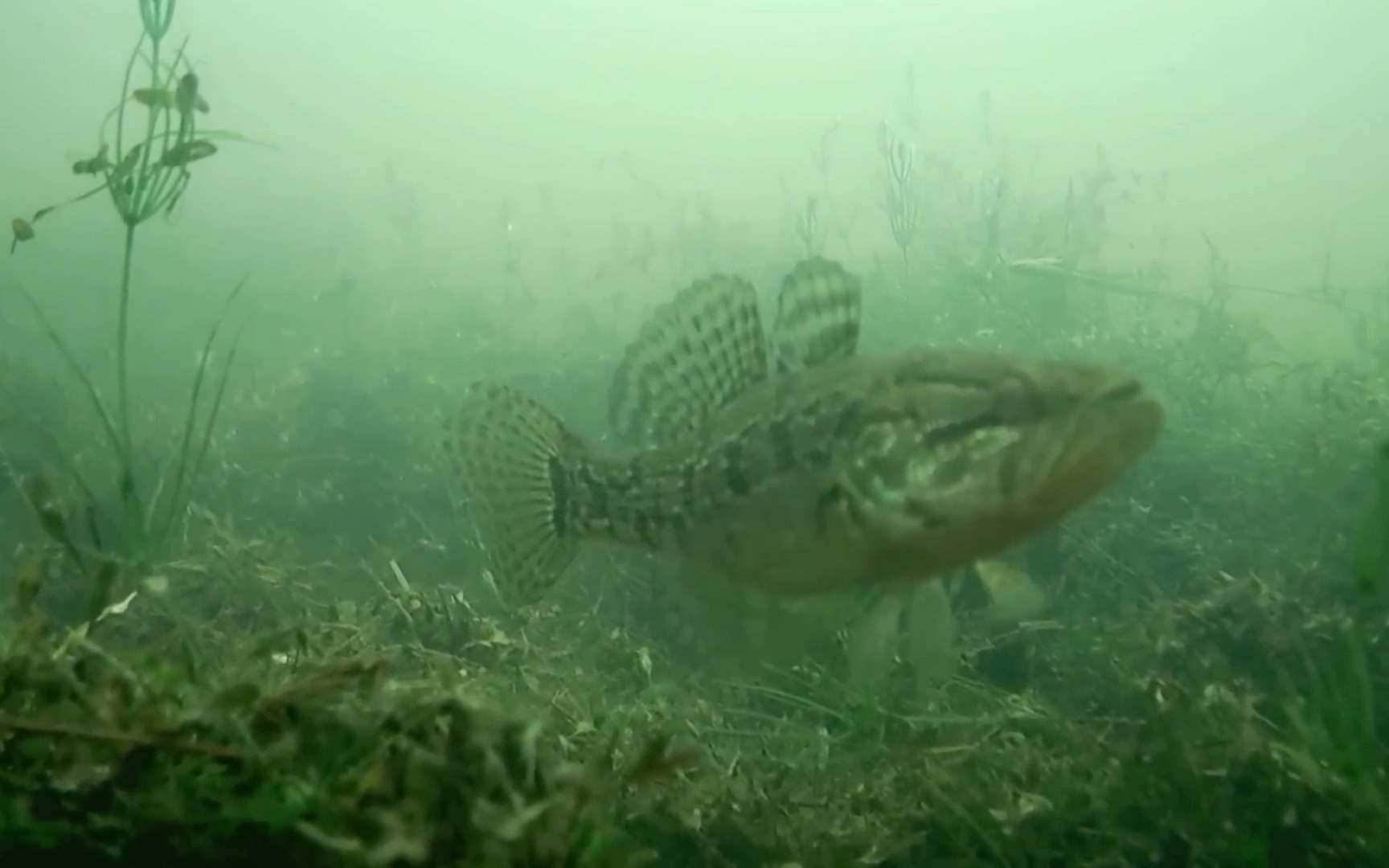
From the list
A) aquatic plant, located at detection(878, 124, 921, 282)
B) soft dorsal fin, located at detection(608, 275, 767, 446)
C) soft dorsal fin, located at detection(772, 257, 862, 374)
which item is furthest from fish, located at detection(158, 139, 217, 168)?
aquatic plant, located at detection(878, 124, 921, 282)

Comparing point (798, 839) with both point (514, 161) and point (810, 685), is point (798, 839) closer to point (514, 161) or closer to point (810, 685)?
point (810, 685)

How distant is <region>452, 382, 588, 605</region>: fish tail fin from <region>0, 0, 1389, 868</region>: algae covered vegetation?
477mm

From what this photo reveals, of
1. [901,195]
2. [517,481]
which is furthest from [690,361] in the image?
[901,195]

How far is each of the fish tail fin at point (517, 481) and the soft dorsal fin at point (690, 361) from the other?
1.15ft

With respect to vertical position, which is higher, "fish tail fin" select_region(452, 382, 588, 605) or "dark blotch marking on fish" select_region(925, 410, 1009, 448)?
"dark blotch marking on fish" select_region(925, 410, 1009, 448)

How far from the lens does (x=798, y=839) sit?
3262 mm

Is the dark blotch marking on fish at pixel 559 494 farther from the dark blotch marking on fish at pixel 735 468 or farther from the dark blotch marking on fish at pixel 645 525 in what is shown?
the dark blotch marking on fish at pixel 735 468

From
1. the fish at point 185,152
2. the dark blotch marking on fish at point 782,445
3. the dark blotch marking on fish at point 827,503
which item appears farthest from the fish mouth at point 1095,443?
the fish at point 185,152

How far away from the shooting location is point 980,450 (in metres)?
3.37

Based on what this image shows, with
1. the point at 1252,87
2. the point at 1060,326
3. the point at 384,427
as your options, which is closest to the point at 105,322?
the point at 384,427

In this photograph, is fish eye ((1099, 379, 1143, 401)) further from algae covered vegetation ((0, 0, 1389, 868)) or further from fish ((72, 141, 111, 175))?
fish ((72, 141, 111, 175))

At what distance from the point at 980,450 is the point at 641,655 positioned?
A: 2706 millimetres

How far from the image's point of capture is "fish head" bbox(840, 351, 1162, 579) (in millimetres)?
3184

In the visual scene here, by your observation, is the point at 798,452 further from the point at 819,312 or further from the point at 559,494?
the point at 559,494
